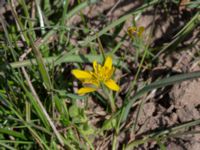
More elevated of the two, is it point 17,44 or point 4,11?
point 4,11

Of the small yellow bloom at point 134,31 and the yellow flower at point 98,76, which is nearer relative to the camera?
the yellow flower at point 98,76

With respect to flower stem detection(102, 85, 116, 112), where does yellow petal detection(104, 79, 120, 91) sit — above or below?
Result: above

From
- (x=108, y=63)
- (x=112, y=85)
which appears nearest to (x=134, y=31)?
(x=108, y=63)

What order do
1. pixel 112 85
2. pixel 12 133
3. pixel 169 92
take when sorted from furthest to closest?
pixel 169 92
pixel 12 133
pixel 112 85

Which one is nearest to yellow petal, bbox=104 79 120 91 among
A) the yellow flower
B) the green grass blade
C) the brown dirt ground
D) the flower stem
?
the yellow flower

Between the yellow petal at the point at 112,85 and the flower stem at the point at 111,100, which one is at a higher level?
the yellow petal at the point at 112,85

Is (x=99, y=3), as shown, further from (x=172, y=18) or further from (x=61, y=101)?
(x=61, y=101)

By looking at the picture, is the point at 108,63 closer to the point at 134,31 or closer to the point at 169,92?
the point at 134,31

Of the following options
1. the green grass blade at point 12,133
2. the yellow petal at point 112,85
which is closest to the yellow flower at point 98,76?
the yellow petal at point 112,85

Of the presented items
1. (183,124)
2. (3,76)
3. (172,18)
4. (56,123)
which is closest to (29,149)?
(56,123)

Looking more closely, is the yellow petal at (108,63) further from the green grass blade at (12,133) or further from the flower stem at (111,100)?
the green grass blade at (12,133)

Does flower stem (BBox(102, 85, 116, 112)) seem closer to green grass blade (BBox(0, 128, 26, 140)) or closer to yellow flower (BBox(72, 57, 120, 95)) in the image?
yellow flower (BBox(72, 57, 120, 95))
